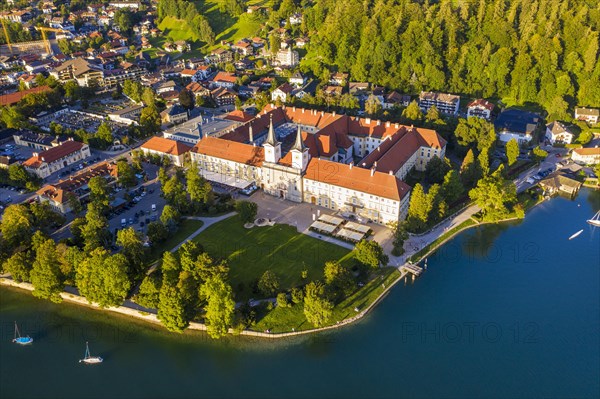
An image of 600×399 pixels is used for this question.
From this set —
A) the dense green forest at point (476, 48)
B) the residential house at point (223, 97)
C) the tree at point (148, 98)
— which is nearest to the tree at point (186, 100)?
the tree at point (148, 98)

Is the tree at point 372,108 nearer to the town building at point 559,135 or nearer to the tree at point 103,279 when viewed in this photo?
the town building at point 559,135

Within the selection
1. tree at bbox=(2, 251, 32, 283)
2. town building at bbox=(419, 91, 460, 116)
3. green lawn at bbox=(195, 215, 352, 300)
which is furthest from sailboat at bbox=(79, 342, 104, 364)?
town building at bbox=(419, 91, 460, 116)

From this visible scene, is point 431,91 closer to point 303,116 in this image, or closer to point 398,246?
point 303,116

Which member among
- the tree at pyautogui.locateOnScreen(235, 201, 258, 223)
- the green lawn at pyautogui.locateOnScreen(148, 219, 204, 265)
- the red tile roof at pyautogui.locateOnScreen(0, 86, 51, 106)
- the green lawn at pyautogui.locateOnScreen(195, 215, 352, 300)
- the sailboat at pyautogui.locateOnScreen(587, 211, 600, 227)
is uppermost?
the red tile roof at pyautogui.locateOnScreen(0, 86, 51, 106)

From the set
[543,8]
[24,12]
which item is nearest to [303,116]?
[543,8]

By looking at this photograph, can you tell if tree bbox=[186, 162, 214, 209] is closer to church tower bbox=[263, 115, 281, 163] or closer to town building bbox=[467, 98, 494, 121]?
church tower bbox=[263, 115, 281, 163]

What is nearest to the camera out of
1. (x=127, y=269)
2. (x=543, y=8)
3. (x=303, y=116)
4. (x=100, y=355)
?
(x=100, y=355)
